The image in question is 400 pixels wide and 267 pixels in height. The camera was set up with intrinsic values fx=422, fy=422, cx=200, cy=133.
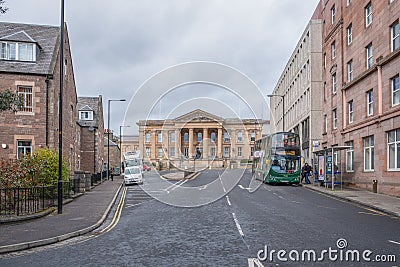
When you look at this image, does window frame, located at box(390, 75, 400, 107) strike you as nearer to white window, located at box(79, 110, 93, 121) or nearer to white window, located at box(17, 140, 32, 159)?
white window, located at box(17, 140, 32, 159)

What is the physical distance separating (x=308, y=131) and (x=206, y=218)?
34.2m

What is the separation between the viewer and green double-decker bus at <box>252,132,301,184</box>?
32938mm

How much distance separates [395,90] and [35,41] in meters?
23.8

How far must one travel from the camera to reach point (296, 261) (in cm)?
811

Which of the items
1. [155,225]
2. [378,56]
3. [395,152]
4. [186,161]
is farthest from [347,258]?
[186,161]

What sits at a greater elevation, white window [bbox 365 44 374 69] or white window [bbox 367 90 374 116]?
white window [bbox 365 44 374 69]

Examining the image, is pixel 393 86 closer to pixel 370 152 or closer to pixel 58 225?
pixel 370 152

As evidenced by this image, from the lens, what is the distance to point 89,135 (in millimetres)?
47750

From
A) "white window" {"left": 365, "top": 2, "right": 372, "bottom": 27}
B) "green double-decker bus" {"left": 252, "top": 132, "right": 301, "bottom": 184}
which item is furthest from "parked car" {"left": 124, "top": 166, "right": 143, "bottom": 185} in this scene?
"white window" {"left": 365, "top": 2, "right": 372, "bottom": 27}

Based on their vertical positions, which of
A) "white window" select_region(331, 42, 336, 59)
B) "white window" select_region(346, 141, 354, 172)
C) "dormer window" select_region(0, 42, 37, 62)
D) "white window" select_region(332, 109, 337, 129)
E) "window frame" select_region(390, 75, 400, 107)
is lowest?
"white window" select_region(346, 141, 354, 172)

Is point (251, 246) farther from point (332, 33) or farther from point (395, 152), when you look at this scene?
point (332, 33)

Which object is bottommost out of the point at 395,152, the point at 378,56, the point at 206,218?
the point at 206,218

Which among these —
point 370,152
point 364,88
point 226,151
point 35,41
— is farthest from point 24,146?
point 364,88

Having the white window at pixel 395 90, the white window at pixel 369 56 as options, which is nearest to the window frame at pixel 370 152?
the white window at pixel 395 90
